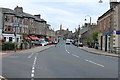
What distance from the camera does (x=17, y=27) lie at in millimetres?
55000

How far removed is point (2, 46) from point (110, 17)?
18.5 meters

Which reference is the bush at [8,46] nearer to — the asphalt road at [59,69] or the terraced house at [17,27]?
the terraced house at [17,27]

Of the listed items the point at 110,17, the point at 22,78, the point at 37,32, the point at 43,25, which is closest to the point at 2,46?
the point at 110,17

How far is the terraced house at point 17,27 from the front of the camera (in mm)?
51763

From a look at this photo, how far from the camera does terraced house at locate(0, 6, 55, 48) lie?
51.8 metres

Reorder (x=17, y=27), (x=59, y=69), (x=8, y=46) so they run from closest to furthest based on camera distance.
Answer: (x=59, y=69)
(x=8, y=46)
(x=17, y=27)

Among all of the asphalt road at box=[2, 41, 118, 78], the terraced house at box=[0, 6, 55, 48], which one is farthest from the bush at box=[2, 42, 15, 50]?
the asphalt road at box=[2, 41, 118, 78]

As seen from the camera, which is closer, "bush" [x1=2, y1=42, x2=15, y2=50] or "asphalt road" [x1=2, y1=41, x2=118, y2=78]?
"asphalt road" [x1=2, y1=41, x2=118, y2=78]

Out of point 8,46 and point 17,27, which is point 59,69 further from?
point 17,27

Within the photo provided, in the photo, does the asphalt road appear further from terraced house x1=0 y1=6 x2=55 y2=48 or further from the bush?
terraced house x1=0 y1=6 x2=55 y2=48

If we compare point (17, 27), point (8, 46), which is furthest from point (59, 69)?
point (17, 27)

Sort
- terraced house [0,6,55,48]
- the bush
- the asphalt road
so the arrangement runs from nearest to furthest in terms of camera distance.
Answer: the asphalt road → the bush → terraced house [0,6,55,48]

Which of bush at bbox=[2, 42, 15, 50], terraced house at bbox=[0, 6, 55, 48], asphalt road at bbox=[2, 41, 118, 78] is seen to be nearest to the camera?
asphalt road at bbox=[2, 41, 118, 78]

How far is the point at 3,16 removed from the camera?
52.3 meters
